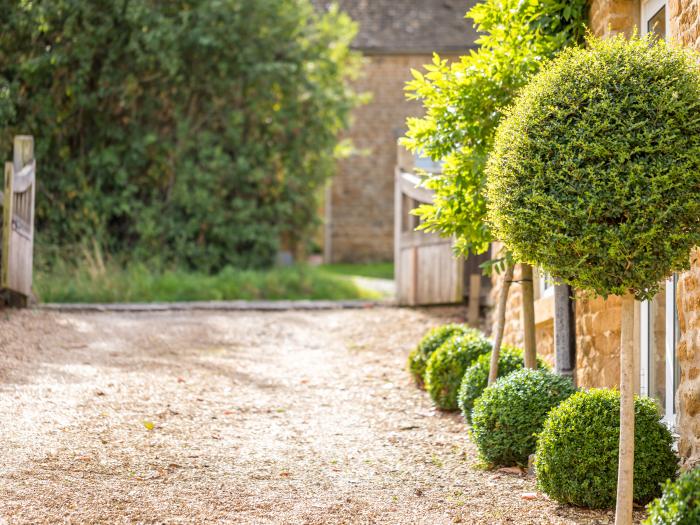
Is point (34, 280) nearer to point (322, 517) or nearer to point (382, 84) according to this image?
point (322, 517)

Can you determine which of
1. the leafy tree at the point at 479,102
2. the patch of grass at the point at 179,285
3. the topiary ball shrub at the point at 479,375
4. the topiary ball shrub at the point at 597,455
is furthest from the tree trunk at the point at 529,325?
the patch of grass at the point at 179,285

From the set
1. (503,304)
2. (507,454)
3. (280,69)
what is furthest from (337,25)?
(507,454)

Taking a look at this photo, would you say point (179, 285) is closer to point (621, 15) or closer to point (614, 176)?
point (621, 15)

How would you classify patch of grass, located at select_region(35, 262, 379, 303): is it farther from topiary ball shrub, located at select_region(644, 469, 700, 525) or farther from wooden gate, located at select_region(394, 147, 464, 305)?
topiary ball shrub, located at select_region(644, 469, 700, 525)

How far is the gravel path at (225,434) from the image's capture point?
4.18 m

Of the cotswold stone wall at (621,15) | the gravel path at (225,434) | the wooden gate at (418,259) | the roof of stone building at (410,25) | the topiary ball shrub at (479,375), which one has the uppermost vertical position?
the roof of stone building at (410,25)

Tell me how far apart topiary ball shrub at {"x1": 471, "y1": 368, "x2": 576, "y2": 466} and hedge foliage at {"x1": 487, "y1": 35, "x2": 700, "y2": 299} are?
139 cm

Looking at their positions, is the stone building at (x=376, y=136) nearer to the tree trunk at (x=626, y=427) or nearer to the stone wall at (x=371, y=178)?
the stone wall at (x=371, y=178)

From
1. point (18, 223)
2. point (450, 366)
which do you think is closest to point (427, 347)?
point (450, 366)

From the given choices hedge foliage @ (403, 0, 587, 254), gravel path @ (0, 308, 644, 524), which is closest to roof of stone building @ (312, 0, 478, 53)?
A: gravel path @ (0, 308, 644, 524)

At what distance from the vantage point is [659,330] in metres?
5.00

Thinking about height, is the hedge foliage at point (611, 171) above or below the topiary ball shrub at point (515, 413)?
above

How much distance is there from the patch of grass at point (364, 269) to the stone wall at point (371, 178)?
1.44ft

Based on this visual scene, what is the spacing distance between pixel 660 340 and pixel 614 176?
182 centimetres
